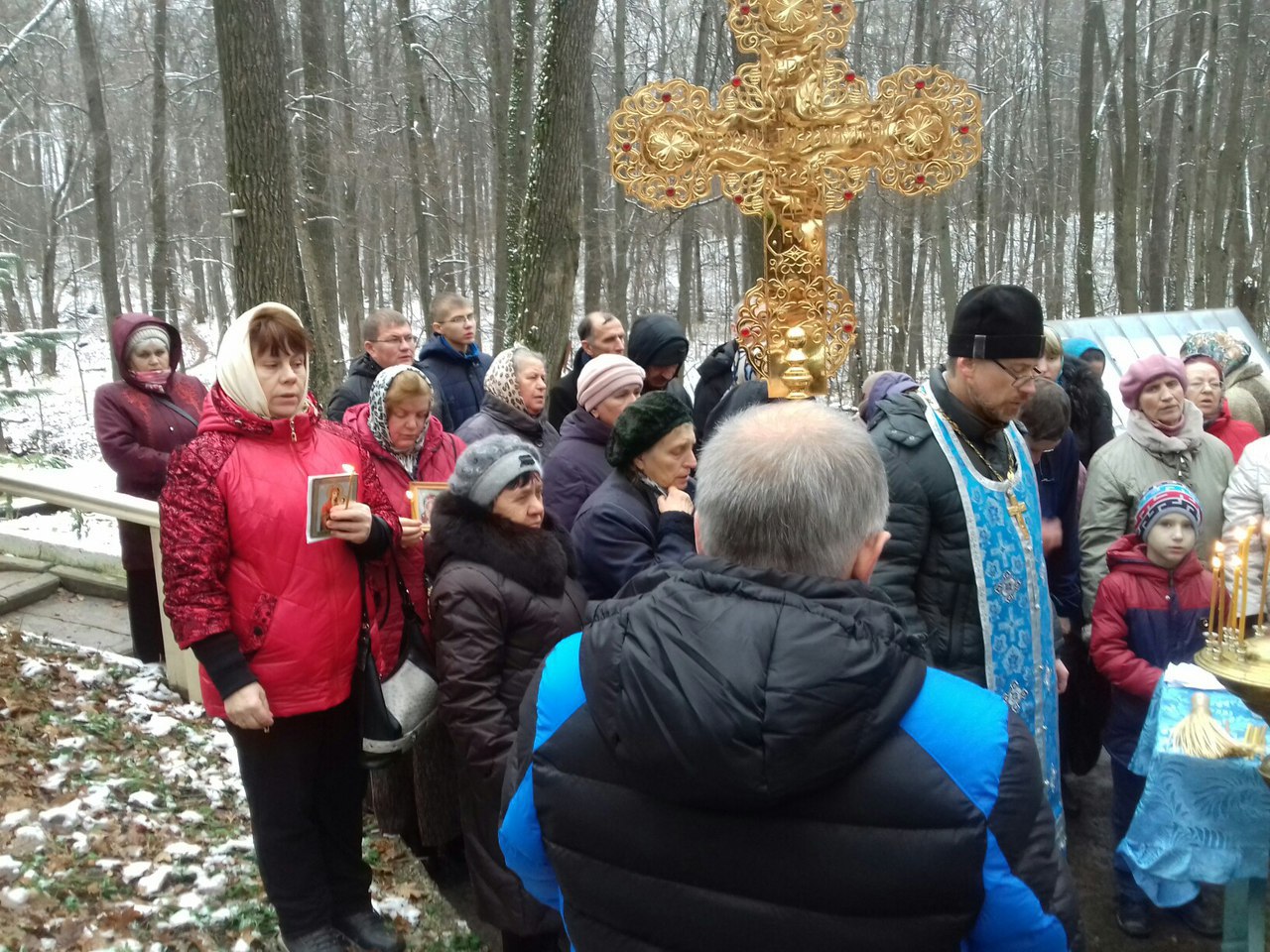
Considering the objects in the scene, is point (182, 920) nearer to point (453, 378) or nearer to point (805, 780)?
point (805, 780)

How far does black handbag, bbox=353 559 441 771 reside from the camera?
3.13 metres

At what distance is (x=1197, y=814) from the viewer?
10.1 ft

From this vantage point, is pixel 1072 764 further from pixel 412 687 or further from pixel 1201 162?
→ pixel 1201 162

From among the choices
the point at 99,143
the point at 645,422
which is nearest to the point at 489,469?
the point at 645,422

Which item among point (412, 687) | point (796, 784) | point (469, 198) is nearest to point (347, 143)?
point (469, 198)

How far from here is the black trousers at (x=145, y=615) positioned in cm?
540

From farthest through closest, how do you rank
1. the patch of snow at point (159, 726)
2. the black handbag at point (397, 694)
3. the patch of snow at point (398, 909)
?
1. the patch of snow at point (159, 726)
2. the patch of snow at point (398, 909)
3. the black handbag at point (397, 694)

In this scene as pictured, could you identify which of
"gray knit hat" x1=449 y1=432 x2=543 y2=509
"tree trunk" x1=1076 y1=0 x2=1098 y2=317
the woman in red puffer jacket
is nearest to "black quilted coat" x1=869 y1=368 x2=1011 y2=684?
"gray knit hat" x1=449 y1=432 x2=543 y2=509

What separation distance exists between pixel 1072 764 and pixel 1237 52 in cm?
1680

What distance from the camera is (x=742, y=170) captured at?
4078 millimetres

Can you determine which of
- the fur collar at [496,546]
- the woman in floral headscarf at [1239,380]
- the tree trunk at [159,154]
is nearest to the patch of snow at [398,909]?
the fur collar at [496,546]

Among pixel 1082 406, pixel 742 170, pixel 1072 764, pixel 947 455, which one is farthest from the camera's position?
Result: pixel 1082 406

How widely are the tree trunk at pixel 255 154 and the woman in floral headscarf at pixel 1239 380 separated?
5.49m

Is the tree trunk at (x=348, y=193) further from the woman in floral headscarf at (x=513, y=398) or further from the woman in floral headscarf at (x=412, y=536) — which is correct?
the woman in floral headscarf at (x=412, y=536)
